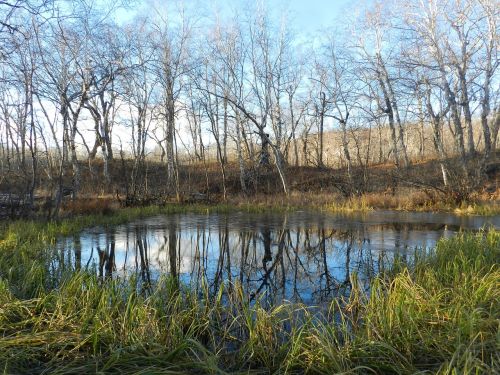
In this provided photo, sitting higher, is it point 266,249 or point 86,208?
point 86,208

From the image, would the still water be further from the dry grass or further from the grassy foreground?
the dry grass

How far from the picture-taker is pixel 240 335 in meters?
3.65

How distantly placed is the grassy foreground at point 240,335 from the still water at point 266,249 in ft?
3.07

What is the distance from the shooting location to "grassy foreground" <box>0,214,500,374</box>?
2.77 metres

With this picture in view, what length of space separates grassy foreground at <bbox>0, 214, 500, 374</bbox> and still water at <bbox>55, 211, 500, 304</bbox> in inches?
36.9

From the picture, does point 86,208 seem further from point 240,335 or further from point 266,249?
point 240,335

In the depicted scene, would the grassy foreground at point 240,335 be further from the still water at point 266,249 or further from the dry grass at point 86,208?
the dry grass at point 86,208

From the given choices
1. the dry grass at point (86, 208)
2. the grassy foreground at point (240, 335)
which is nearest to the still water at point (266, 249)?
the grassy foreground at point (240, 335)

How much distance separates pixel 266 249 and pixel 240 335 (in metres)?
4.72

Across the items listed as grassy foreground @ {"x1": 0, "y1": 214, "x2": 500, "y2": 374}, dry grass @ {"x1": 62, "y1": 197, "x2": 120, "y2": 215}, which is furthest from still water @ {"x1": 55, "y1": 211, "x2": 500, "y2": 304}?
dry grass @ {"x1": 62, "y1": 197, "x2": 120, "y2": 215}

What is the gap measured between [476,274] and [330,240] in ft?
16.3

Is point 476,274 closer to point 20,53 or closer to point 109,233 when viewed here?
point 109,233

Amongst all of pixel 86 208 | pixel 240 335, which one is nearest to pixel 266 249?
pixel 240 335

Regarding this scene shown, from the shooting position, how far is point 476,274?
14.1 feet
